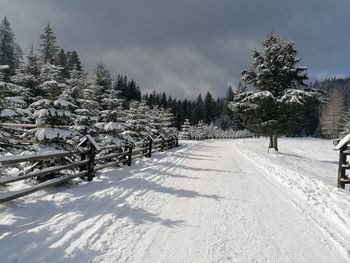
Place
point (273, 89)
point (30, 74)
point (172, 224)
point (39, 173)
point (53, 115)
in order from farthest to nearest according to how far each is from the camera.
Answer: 1. point (30, 74)
2. point (273, 89)
3. point (53, 115)
4. point (39, 173)
5. point (172, 224)

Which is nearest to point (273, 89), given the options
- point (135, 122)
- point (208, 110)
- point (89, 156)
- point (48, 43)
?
point (135, 122)

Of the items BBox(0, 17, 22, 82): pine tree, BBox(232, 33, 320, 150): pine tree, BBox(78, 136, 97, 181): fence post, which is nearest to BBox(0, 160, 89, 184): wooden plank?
BBox(78, 136, 97, 181): fence post

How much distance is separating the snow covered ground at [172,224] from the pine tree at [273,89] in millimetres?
17001

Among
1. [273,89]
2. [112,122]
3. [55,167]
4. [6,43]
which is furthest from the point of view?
[6,43]

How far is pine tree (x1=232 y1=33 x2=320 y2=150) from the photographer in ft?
78.2

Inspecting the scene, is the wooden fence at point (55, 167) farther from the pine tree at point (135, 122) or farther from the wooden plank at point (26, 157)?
the pine tree at point (135, 122)

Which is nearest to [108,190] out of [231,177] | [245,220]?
[245,220]

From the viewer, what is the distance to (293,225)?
530 centimetres

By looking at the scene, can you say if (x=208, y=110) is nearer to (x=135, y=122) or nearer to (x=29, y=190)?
(x=135, y=122)

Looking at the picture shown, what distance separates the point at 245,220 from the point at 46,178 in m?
5.71

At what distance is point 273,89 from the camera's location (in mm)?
25516

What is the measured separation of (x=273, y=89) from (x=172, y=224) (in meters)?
23.7

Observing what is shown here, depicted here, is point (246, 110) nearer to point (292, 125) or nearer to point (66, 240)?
point (292, 125)

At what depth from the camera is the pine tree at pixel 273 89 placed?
23828mm
